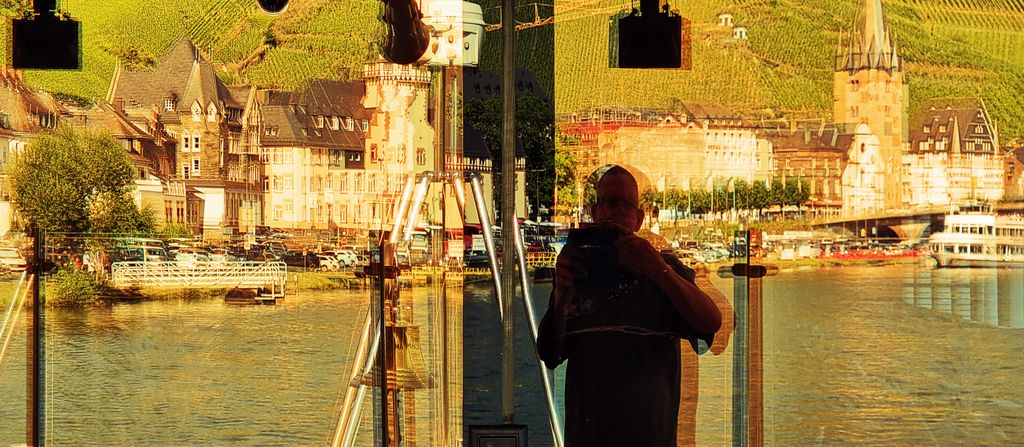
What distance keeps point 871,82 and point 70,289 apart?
342 centimetres

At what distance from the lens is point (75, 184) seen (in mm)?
3852

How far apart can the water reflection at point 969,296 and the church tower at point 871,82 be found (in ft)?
85.5

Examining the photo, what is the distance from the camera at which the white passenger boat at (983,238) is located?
52.1 feet

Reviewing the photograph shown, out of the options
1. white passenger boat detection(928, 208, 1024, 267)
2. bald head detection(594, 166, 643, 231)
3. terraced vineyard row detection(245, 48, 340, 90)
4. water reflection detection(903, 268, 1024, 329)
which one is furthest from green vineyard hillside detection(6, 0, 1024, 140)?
water reflection detection(903, 268, 1024, 329)

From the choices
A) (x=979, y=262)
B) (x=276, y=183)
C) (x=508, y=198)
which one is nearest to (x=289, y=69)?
(x=276, y=183)

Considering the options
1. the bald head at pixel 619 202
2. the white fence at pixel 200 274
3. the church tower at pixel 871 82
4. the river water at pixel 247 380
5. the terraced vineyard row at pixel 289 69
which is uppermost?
the church tower at pixel 871 82

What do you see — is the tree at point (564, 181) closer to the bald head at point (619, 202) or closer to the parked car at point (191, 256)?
the bald head at point (619, 202)

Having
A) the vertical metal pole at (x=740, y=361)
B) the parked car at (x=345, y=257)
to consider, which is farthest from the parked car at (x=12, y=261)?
the vertical metal pole at (x=740, y=361)

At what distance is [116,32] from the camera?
13.0 feet

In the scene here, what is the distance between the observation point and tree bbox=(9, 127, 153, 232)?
3826 mm

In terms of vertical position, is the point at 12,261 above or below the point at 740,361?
above

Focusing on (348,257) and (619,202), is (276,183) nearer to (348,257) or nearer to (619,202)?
(348,257)

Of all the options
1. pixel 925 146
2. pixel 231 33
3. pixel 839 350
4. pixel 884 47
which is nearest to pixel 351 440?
pixel 231 33

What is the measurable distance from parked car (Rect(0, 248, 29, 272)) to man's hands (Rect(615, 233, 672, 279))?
60.4 inches
